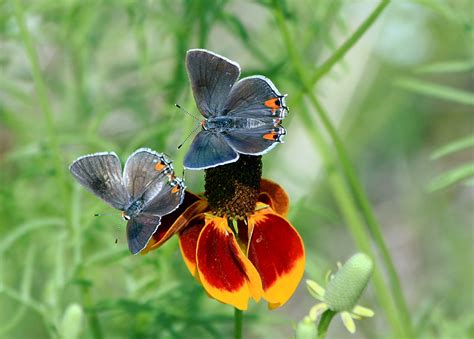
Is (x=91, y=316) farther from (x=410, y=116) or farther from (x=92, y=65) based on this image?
(x=410, y=116)

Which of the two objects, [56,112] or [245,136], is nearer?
[245,136]

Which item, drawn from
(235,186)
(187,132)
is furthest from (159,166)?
(187,132)

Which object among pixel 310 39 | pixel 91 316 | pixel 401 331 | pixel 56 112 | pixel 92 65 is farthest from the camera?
pixel 56 112

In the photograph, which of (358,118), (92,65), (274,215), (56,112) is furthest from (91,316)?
(358,118)

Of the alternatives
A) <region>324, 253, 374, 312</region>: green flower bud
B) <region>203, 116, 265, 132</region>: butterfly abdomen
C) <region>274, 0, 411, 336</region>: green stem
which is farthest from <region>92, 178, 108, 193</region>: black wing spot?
<region>274, 0, 411, 336</region>: green stem

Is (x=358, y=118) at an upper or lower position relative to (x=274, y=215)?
lower

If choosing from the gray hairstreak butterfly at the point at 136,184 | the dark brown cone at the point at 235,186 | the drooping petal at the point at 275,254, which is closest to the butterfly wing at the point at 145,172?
the gray hairstreak butterfly at the point at 136,184

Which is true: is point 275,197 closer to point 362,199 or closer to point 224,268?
point 224,268
